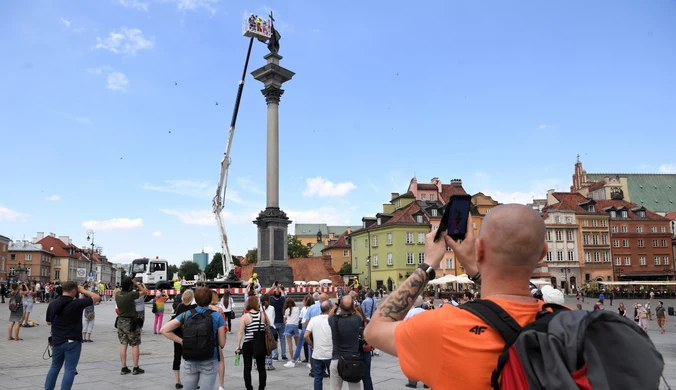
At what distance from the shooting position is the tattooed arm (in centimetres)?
242

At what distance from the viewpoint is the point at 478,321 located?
2.07m

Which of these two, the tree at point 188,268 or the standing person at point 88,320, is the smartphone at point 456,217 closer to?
the standing person at point 88,320

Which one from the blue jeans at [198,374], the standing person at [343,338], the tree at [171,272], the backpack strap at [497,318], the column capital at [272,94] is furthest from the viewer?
the tree at [171,272]

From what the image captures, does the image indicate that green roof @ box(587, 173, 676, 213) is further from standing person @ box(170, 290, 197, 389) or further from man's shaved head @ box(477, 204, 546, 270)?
man's shaved head @ box(477, 204, 546, 270)

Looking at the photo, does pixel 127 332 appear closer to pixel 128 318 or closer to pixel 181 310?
pixel 128 318

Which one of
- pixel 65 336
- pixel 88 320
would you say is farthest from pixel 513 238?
pixel 88 320

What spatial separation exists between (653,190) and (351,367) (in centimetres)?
10661

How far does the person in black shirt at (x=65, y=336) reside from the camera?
824 cm

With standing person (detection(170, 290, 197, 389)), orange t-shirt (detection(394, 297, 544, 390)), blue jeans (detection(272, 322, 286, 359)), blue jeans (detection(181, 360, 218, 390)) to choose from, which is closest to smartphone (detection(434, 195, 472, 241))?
orange t-shirt (detection(394, 297, 544, 390))

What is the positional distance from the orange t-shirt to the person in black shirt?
759 centimetres

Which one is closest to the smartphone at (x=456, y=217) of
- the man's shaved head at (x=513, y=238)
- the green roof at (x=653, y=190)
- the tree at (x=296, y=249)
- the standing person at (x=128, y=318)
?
the man's shaved head at (x=513, y=238)

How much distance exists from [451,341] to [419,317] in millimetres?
202

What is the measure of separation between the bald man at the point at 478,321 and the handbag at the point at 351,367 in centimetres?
527

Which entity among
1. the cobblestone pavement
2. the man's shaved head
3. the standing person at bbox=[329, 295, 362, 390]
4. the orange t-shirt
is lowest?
the cobblestone pavement
